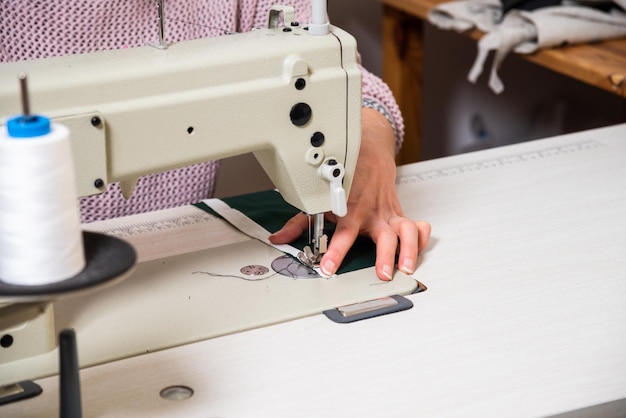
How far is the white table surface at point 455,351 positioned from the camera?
0.99m

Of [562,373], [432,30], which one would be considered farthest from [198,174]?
[432,30]

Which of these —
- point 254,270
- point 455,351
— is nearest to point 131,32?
point 254,270

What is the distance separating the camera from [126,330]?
1127 mm

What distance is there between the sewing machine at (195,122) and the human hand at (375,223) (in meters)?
0.03

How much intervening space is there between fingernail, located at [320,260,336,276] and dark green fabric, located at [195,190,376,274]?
16mm

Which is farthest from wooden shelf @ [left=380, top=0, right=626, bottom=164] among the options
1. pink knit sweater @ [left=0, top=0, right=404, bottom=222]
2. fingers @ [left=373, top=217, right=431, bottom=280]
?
fingers @ [left=373, top=217, right=431, bottom=280]

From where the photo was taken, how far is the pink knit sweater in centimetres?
157

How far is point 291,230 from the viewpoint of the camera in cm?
136

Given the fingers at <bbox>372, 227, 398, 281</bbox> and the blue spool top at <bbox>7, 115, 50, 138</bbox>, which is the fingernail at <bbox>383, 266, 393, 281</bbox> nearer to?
the fingers at <bbox>372, 227, 398, 281</bbox>

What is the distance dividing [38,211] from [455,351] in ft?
1.69

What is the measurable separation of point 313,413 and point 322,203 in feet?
1.13

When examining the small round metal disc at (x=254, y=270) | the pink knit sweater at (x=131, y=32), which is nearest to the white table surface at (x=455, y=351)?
the small round metal disc at (x=254, y=270)

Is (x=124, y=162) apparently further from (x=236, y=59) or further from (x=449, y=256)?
(x=449, y=256)

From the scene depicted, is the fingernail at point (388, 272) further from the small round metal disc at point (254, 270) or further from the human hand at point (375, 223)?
the small round metal disc at point (254, 270)
